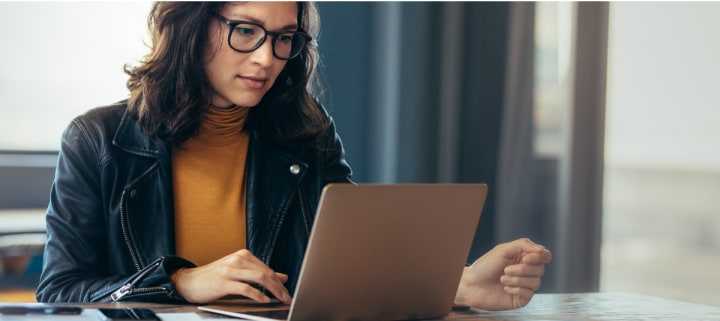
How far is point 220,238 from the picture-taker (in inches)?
79.6

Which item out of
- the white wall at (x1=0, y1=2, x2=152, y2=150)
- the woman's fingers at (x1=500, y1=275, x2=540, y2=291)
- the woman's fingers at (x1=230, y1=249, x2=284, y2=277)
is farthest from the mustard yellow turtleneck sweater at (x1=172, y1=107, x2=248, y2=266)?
the white wall at (x1=0, y1=2, x2=152, y2=150)

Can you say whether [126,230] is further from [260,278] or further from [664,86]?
[664,86]

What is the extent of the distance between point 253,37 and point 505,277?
66cm

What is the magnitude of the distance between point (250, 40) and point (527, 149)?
2208 millimetres

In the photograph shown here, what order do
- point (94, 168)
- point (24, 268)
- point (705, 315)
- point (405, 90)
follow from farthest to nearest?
1. point (405, 90)
2. point (24, 268)
3. point (94, 168)
4. point (705, 315)

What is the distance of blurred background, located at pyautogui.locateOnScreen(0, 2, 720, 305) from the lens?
A: 12.2 feet

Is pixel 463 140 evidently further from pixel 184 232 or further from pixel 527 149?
pixel 184 232

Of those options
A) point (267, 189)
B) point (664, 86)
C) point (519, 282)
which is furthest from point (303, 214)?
point (664, 86)

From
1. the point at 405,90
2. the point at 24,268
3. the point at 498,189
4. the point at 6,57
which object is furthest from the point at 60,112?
the point at 498,189

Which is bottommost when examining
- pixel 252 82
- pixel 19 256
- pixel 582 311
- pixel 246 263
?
pixel 19 256

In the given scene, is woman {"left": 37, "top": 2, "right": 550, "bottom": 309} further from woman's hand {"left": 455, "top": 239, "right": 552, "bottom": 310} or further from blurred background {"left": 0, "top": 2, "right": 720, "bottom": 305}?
blurred background {"left": 0, "top": 2, "right": 720, "bottom": 305}

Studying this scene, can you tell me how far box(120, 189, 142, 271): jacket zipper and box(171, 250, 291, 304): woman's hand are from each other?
0.37 meters

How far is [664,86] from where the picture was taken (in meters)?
3.67

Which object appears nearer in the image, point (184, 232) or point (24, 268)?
point (184, 232)
